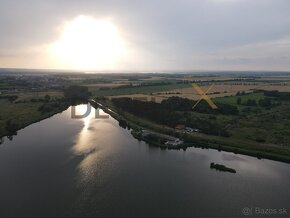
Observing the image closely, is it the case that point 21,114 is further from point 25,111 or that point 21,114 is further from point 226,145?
point 226,145

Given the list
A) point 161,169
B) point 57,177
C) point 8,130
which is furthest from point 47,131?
point 161,169

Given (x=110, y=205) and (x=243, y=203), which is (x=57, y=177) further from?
(x=243, y=203)

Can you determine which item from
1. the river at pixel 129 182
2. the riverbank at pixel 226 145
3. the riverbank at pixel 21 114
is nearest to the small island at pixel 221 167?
the river at pixel 129 182

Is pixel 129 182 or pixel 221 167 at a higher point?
pixel 221 167

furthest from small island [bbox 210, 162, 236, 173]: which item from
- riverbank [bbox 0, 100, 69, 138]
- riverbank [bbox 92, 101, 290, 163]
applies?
riverbank [bbox 0, 100, 69, 138]

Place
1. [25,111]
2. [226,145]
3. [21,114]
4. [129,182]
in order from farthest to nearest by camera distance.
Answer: [25,111] < [21,114] < [226,145] < [129,182]

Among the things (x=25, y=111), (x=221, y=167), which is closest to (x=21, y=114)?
(x=25, y=111)

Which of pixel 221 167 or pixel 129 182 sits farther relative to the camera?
pixel 221 167

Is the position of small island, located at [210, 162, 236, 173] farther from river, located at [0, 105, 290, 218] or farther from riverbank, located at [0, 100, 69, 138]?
riverbank, located at [0, 100, 69, 138]
